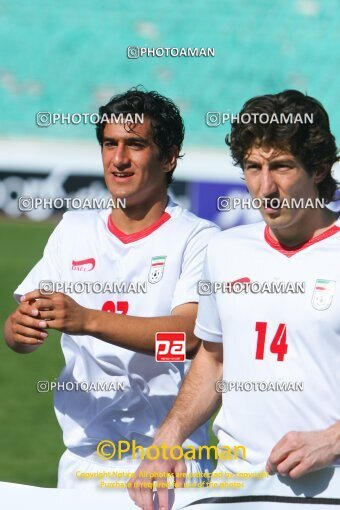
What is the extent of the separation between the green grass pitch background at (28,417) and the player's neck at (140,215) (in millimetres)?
1896

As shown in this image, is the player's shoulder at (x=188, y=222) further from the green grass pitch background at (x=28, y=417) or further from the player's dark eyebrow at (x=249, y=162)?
the green grass pitch background at (x=28, y=417)

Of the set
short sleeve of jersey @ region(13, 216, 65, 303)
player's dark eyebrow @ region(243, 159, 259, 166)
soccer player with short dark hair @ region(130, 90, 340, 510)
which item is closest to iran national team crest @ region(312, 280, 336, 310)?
soccer player with short dark hair @ region(130, 90, 340, 510)

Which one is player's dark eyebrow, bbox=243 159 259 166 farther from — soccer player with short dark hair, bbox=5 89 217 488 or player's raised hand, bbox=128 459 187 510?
player's raised hand, bbox=128 459 187 510

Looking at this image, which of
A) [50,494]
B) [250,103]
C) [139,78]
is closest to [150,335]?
[50,494]

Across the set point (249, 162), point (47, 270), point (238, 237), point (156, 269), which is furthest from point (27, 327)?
point (249, 162)

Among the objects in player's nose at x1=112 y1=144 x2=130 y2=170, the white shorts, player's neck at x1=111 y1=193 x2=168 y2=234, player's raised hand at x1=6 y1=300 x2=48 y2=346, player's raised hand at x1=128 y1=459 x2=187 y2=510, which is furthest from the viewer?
player's neck at x1=111 y1=193 x2=168 y2=234

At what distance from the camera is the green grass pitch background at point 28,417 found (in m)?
4.68

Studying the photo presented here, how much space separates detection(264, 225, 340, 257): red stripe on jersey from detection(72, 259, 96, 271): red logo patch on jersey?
637mm

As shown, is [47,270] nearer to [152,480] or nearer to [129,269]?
[129,269]

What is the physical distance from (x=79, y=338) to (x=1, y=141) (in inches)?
212

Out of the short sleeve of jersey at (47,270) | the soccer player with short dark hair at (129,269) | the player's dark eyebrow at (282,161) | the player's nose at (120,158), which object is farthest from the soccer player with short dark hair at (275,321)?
the short sleeve of jersey at (47,270)

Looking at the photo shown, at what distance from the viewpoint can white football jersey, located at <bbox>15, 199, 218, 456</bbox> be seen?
275 cm

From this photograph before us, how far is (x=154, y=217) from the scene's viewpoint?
2846 mm

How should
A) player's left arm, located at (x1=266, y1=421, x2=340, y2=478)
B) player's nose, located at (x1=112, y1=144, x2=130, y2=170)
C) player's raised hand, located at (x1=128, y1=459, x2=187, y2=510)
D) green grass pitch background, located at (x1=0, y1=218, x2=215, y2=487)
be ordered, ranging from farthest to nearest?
green grass pitch background, located at (x1=0, y1=218, x2=215, y2=487)
player's nose, located at (x1=112, y1=144, x2=130, y2=170)
player's raised hand, located at (x1=128, y1=459, x2=187, y2=510)
player's left arm, located at (x1=266, y1=421, x2=340, y2=478)
